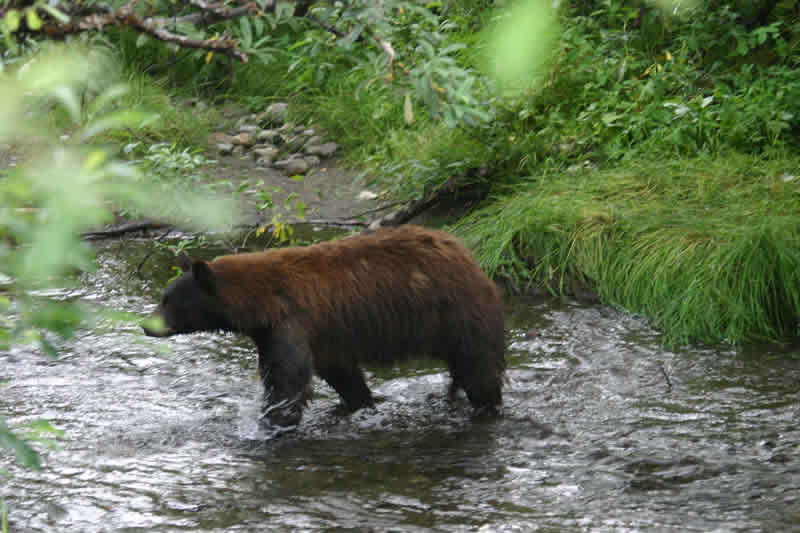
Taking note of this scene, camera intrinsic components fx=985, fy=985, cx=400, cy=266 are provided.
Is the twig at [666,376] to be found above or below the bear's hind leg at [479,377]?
below

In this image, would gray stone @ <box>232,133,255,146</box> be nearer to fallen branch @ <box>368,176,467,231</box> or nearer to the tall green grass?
fallen branch @ <box>368,176,467,231</box>

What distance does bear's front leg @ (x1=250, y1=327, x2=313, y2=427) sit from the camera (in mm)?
4707

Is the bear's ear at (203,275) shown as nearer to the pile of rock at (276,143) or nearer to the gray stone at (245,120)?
the pile of rock at (276,143)

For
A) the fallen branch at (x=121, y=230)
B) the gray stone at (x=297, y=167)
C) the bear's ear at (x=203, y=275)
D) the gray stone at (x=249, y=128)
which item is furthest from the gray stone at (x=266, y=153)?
the bear's ear at (x=203, y=275)

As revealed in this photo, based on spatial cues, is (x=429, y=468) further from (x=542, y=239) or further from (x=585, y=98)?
(x=585, y=98)

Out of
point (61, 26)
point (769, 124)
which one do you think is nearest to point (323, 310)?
point (61, 26)

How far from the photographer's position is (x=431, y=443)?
186 inches

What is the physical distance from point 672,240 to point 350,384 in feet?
8.16

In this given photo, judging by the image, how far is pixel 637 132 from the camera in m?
7.87

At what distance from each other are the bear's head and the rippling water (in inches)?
20.8

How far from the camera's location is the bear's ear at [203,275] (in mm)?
4640

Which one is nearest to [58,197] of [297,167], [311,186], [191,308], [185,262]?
[191,308]

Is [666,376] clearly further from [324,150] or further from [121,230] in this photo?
[324,150]

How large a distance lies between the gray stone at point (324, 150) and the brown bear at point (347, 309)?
17.0 ft
